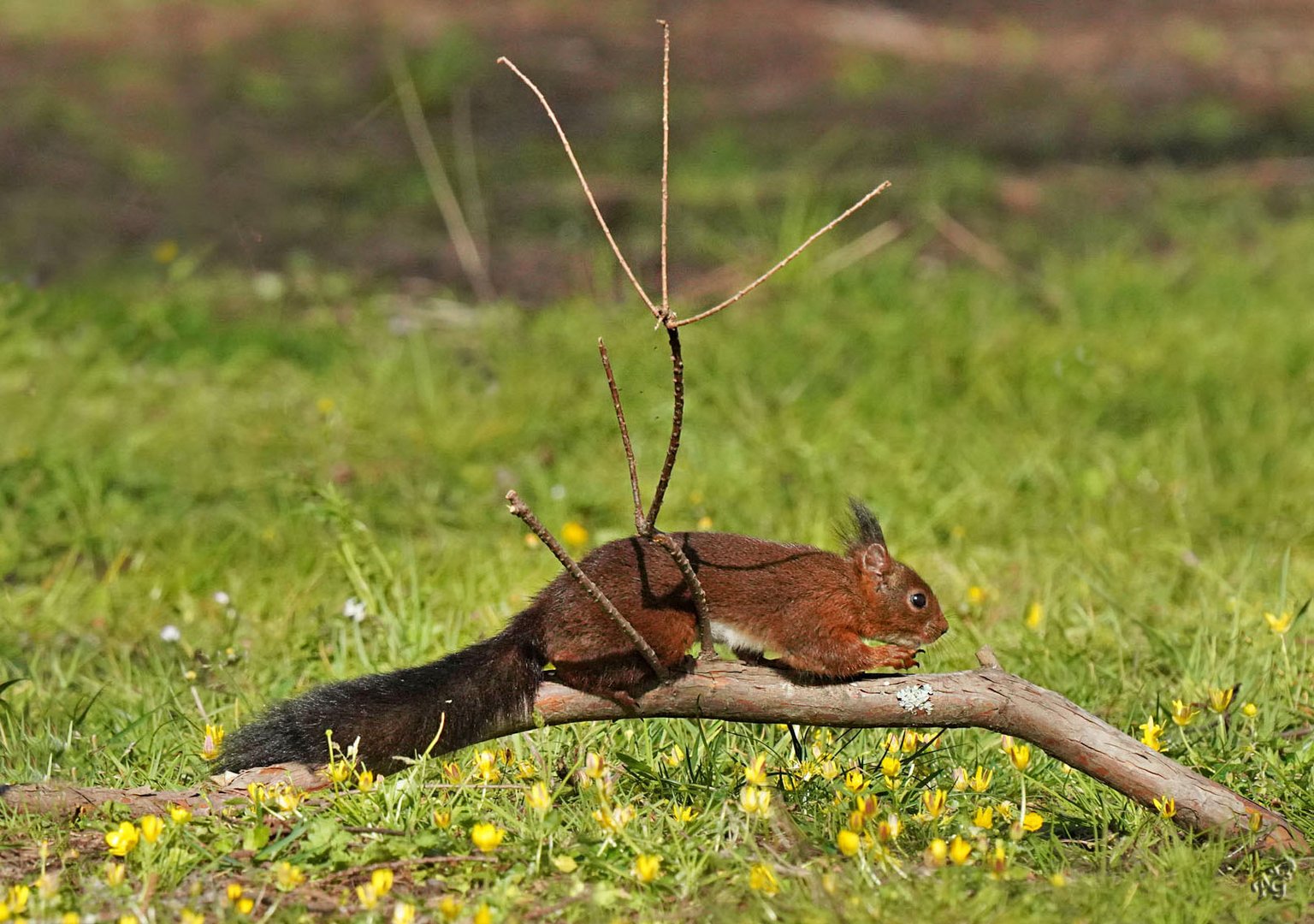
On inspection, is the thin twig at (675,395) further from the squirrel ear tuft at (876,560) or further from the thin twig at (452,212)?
the thin twig at (452,212)

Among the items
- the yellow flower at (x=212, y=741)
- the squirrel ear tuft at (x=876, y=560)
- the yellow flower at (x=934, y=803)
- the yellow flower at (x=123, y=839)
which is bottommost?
the yellow flower at (x=212, y=741)

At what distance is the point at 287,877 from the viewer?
8.46 feet

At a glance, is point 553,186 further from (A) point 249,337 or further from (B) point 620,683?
(B) point 620,683

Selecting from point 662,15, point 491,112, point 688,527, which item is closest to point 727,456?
point 688,527

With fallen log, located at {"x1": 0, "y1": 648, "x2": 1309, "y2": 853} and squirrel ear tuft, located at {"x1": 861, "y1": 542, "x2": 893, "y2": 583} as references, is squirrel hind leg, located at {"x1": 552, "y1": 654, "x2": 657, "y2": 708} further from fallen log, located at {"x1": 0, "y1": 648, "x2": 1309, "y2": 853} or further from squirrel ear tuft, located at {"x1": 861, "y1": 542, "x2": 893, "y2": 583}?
squirrel ear tuft, located at {"x1": 861, "y1": 542, "x2": 893, "y2": 583}

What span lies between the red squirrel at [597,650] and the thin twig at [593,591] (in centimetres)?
7

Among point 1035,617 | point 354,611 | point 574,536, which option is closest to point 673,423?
point 354,611

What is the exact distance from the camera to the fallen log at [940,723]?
289cm

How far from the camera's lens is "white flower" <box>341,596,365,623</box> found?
162 inches

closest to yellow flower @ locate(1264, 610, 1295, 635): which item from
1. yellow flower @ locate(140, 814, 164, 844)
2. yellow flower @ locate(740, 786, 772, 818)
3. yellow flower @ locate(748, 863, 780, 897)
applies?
yellow flower @ locate(740, 786, 772, 818)

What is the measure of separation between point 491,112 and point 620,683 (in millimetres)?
7985

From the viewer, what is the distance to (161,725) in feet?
11.4

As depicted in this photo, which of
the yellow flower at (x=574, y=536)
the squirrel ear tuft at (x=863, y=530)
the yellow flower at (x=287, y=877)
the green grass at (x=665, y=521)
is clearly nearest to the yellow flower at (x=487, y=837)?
the green grass at (x=665, y=521)

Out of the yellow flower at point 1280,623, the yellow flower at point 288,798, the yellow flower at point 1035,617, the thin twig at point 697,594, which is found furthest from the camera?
the yellow flower at point 1035,617
